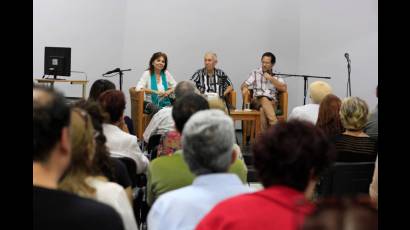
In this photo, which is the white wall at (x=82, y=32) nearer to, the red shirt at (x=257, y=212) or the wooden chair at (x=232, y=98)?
the wooden chair at (x=232, y=98)

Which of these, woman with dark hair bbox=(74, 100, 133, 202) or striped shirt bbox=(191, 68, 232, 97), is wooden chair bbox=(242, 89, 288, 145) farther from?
woman with dark hair bbox=(74, 100, 133, 202)

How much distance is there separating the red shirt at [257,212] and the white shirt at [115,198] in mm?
608

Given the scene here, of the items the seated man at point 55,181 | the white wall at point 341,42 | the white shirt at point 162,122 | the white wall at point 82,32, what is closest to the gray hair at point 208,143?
the seated man at point 55,181

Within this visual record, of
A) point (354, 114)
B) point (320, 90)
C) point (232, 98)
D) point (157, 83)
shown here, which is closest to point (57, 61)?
point (157, 83)

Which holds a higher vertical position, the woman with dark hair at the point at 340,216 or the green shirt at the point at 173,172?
the woman with dark hair at the point at 340,216

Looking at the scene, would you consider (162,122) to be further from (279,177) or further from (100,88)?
(279,177)

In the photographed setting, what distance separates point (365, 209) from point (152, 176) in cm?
194

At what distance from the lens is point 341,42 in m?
8.79

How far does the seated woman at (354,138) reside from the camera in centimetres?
355

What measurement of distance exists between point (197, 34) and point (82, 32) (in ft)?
6.56

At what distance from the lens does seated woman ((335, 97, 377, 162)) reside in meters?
3.55

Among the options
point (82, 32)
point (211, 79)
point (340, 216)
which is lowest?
point (340, 216)
